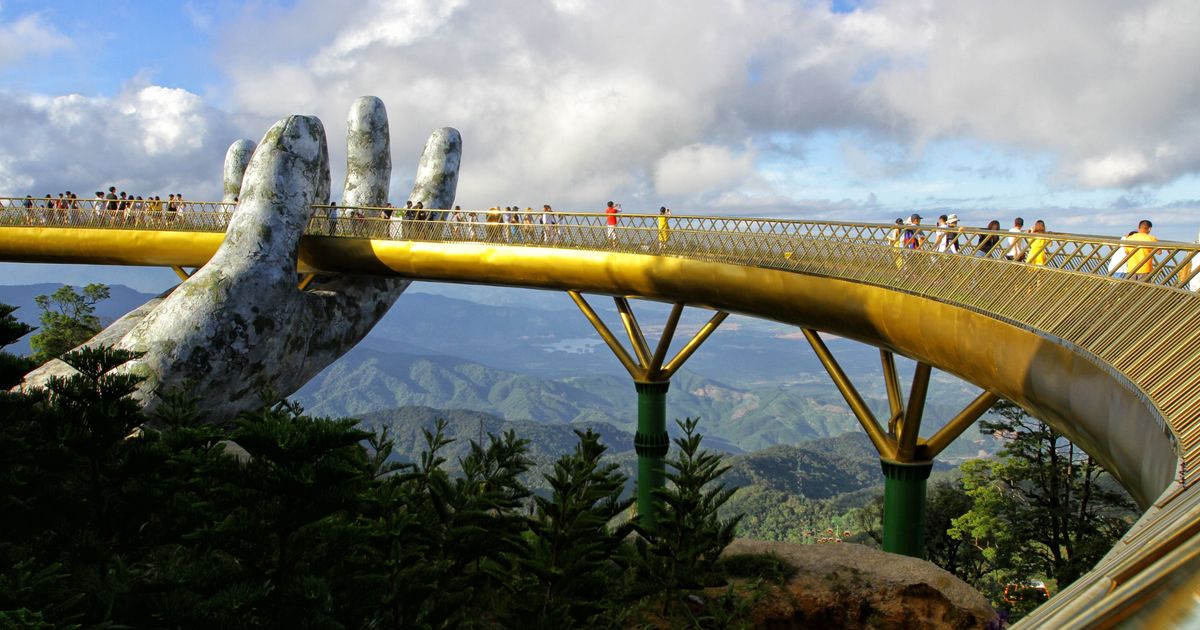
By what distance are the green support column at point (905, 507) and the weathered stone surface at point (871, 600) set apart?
1687 millimetres

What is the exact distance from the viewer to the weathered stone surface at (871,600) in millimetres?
10156

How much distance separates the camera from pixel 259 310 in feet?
59.8

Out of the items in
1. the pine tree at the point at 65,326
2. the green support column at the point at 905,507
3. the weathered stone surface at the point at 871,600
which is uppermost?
the pine tree at the point at 65,326

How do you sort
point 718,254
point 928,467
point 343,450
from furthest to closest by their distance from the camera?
point 718,254 → point 928,467 → point 343,450

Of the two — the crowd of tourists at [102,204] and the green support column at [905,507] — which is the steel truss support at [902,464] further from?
the crowd of tourists at [102,204]

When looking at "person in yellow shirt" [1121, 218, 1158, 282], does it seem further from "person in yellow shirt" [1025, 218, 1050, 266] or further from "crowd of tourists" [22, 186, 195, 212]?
"crowd of tourists" [22, 186, 195, 212]

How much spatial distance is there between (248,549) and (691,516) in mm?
4202

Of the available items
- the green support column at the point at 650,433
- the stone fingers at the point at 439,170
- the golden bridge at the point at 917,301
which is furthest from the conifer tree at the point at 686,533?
the stone fingers at the point at 439,170

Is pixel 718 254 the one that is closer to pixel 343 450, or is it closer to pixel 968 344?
pixel 968 344

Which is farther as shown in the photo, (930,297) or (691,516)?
(930,297)

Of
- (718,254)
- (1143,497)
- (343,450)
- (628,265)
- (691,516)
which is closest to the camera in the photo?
(1143,497)

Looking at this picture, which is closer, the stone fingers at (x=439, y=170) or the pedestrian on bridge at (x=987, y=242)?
the pedestrian on bridge at (x=987, y=242)

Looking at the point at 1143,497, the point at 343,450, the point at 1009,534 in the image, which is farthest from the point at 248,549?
the point at 1009,534

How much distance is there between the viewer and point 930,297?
10.4 metres
